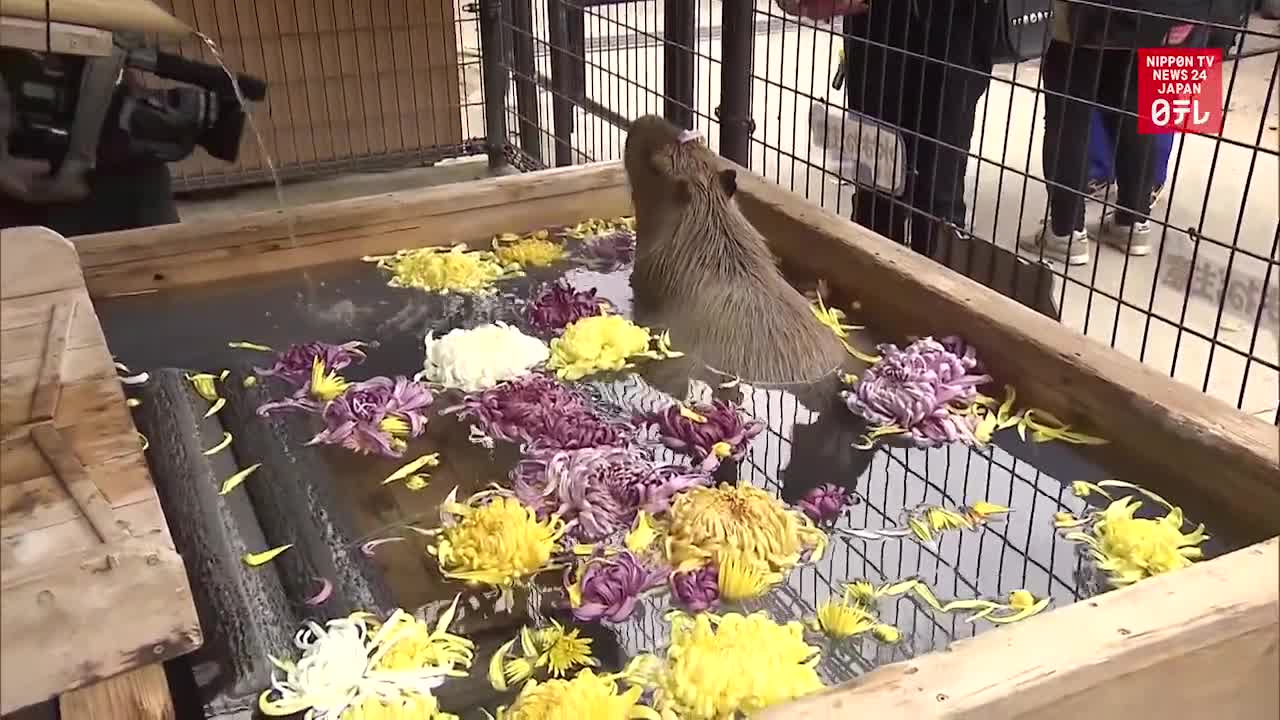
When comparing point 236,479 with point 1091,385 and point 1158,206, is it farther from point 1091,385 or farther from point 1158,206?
point 1158,206

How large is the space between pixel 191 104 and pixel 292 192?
1.47 metres

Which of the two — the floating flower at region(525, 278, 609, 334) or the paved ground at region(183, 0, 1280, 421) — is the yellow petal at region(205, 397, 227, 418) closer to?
the floating flower at region(525, 278, 609, 334)

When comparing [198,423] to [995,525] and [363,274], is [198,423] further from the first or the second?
[995,525]

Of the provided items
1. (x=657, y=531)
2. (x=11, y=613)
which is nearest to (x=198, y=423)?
(x=657, y=531)

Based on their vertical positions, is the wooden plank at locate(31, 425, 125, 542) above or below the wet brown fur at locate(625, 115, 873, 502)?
above

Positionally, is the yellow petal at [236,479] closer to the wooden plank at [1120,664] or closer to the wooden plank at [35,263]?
the wooden plank at [35,263]

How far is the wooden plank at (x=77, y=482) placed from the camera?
2.59 ft

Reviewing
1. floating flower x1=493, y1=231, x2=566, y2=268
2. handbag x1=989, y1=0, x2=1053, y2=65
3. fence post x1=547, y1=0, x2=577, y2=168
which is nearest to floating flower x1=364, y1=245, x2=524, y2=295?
floating flower x1=493, y1=231, x2=566, y2=268

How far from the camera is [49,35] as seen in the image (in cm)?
104

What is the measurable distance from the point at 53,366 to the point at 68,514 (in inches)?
4.3

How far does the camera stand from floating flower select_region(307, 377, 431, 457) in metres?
1.53

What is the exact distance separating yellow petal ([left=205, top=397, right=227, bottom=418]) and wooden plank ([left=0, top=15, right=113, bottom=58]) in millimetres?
626

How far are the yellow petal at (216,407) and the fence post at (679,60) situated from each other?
1334 mm

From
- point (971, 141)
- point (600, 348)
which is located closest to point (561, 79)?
point (971, 141)
